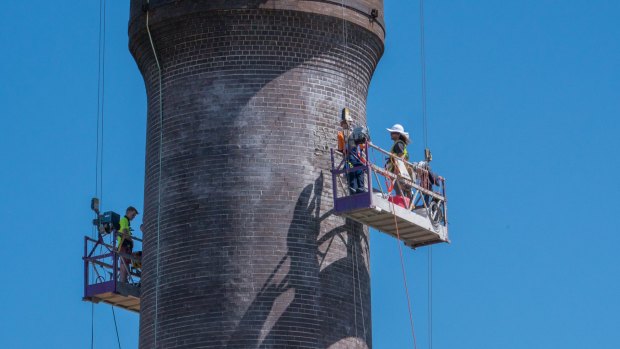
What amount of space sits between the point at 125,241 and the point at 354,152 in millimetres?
8280

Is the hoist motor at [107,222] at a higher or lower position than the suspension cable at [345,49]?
lower

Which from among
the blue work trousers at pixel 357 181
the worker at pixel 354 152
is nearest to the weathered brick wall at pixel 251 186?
the worker at pixel 354 152

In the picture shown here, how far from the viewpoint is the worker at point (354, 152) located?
187 feet

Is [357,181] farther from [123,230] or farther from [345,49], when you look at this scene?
[123,230]

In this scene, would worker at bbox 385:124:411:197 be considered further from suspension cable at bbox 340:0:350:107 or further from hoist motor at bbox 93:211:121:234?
hoist motor at bbox 93:211:121:234

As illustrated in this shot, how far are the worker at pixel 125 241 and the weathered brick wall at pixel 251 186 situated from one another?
2.02m

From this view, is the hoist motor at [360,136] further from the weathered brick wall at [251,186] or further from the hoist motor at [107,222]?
the hoist motor at [107,222]

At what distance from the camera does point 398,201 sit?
5800cm

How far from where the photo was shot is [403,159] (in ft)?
193

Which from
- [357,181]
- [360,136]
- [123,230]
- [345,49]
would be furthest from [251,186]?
[123,230]

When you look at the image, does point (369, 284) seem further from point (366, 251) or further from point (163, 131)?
point (163, 131)

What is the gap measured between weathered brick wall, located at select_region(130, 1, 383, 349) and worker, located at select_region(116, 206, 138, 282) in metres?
2.02

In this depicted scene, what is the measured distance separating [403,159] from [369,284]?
3.76 m

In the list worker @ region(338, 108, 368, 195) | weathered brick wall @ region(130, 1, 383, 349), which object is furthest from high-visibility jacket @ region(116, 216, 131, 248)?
worker @ region(338, 108, 368, 195)
